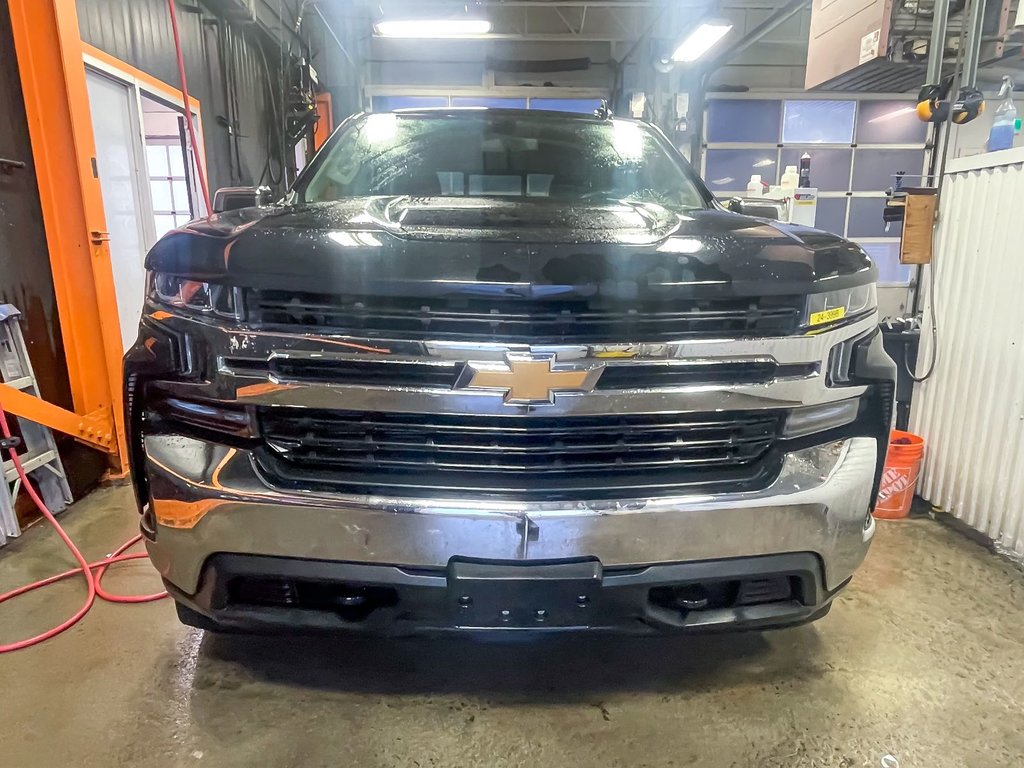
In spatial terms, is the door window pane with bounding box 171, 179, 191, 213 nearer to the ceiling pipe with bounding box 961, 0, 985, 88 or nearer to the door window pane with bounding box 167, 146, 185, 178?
the door window pane with bounding box 167, 146, 185, 178

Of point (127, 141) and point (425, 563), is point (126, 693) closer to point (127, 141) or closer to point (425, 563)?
point (425, 563)

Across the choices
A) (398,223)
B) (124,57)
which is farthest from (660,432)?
(124,57)

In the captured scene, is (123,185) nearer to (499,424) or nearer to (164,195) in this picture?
(164,195)

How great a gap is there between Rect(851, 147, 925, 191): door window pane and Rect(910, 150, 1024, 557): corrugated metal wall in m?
9.94

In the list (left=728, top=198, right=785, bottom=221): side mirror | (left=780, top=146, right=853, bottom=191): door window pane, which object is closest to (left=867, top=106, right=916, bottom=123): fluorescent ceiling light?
(left=780, top=146, right=853, bottom=191): door window pane

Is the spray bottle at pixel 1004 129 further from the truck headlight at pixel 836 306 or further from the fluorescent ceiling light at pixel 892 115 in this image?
the fluorescent ceiling light at pixel 892 115

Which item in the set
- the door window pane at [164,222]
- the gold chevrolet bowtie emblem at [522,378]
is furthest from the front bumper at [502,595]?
the door window pane at [164,222]

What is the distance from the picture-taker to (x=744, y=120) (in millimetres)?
11117

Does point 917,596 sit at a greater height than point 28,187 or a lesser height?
lesser

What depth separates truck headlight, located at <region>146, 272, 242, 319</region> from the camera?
1306 millimetres

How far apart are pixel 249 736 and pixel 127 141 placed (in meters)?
3.71

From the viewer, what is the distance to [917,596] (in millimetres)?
2203

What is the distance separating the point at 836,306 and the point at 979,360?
167cm

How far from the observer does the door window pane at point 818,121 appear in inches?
437
